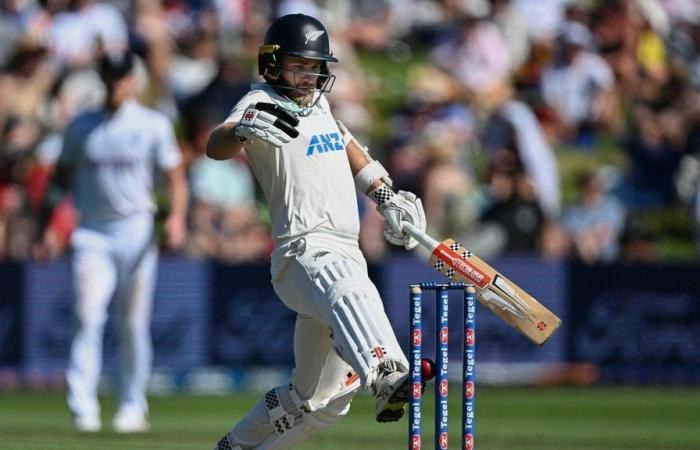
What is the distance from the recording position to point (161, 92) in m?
16.0

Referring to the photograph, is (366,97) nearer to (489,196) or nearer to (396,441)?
(489,196)

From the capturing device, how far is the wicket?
568 cm

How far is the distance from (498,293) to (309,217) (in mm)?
814

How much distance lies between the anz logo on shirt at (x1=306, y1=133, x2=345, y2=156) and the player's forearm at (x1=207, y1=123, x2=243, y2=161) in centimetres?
33

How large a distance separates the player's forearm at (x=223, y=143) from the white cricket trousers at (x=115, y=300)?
4007mm

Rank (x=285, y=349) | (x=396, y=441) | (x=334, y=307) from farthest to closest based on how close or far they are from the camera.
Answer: (x=285, y=349) → (x=396, y=441) → (x=334, y=307)

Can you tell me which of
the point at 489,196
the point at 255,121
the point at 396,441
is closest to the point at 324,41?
the point at 255,121

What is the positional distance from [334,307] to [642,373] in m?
8.09

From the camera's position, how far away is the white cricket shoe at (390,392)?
5.76 meters

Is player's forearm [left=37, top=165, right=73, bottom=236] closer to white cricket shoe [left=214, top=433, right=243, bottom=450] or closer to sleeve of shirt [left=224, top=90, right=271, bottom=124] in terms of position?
white cricket shoe [left=214, top=433, right=243, bottom=450]

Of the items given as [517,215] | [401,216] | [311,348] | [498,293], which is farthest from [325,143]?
[517,215]

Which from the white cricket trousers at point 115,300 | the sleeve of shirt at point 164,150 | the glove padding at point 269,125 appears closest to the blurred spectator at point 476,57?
the sleeve of shirt at point 164,150

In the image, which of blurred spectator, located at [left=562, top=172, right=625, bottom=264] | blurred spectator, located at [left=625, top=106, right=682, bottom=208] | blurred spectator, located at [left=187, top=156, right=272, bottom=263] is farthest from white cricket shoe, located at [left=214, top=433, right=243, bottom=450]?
blurred spectator, located at [left=625, top=106, right=682, bottom=208]

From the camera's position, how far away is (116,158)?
1045 centimetres
